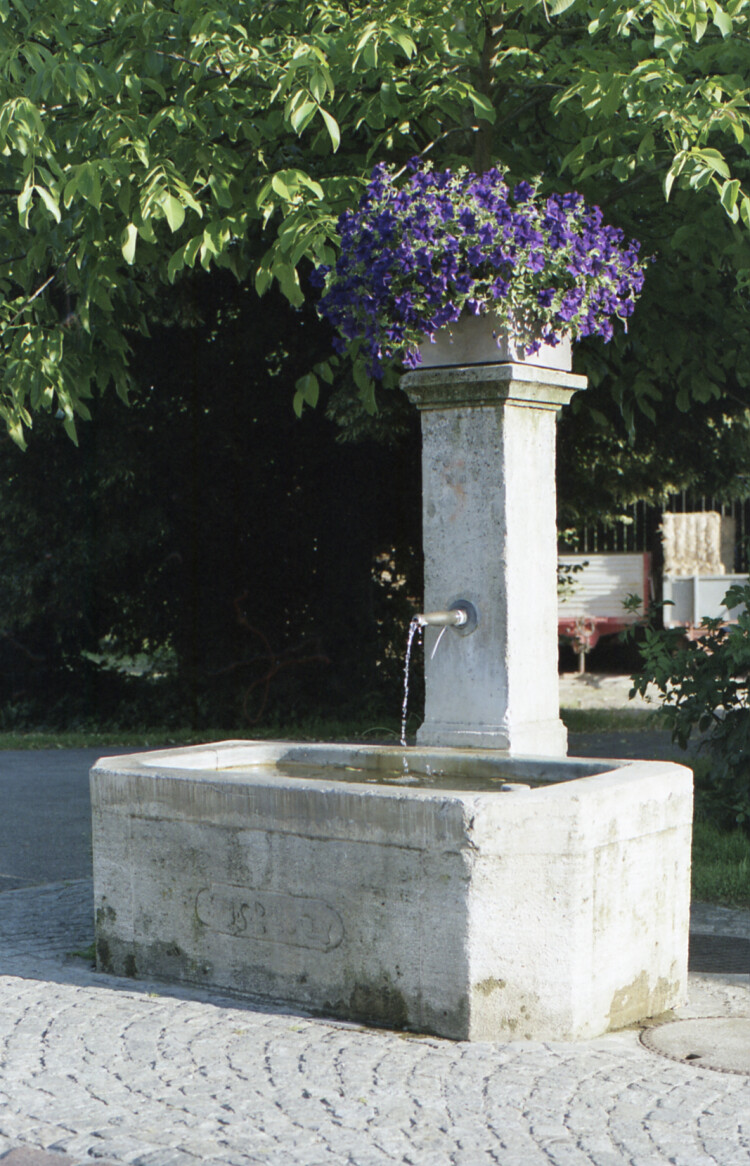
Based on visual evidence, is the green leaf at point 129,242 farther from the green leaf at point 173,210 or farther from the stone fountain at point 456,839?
the stone fountain at point 456,839

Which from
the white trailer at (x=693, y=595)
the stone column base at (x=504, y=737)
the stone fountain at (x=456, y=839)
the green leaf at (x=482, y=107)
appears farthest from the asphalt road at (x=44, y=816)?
the white trailer at (x=693, y=595)

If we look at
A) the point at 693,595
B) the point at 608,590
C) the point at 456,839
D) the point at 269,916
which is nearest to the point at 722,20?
the point at 456,839

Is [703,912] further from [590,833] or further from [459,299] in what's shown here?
[459,299]

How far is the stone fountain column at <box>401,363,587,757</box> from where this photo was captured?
18.9 feet

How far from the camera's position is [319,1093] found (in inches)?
164

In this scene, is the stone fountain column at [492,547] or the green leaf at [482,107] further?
the green leaf at [482,107]

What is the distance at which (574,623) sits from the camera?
76.0ft

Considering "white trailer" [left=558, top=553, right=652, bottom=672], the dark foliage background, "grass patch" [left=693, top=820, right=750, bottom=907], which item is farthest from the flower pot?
"white trailer" [left=558, top=553, right=652, bottom=672]

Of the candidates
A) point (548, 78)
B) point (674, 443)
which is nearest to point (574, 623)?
point (674, 443)

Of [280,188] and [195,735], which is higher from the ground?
→ [280,188]

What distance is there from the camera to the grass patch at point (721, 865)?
695 centimetres

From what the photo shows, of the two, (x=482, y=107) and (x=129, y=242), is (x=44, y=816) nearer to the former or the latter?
(x=129, y=242)

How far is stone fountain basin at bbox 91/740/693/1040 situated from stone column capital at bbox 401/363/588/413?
1.46 meters

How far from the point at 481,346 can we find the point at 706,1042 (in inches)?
110
